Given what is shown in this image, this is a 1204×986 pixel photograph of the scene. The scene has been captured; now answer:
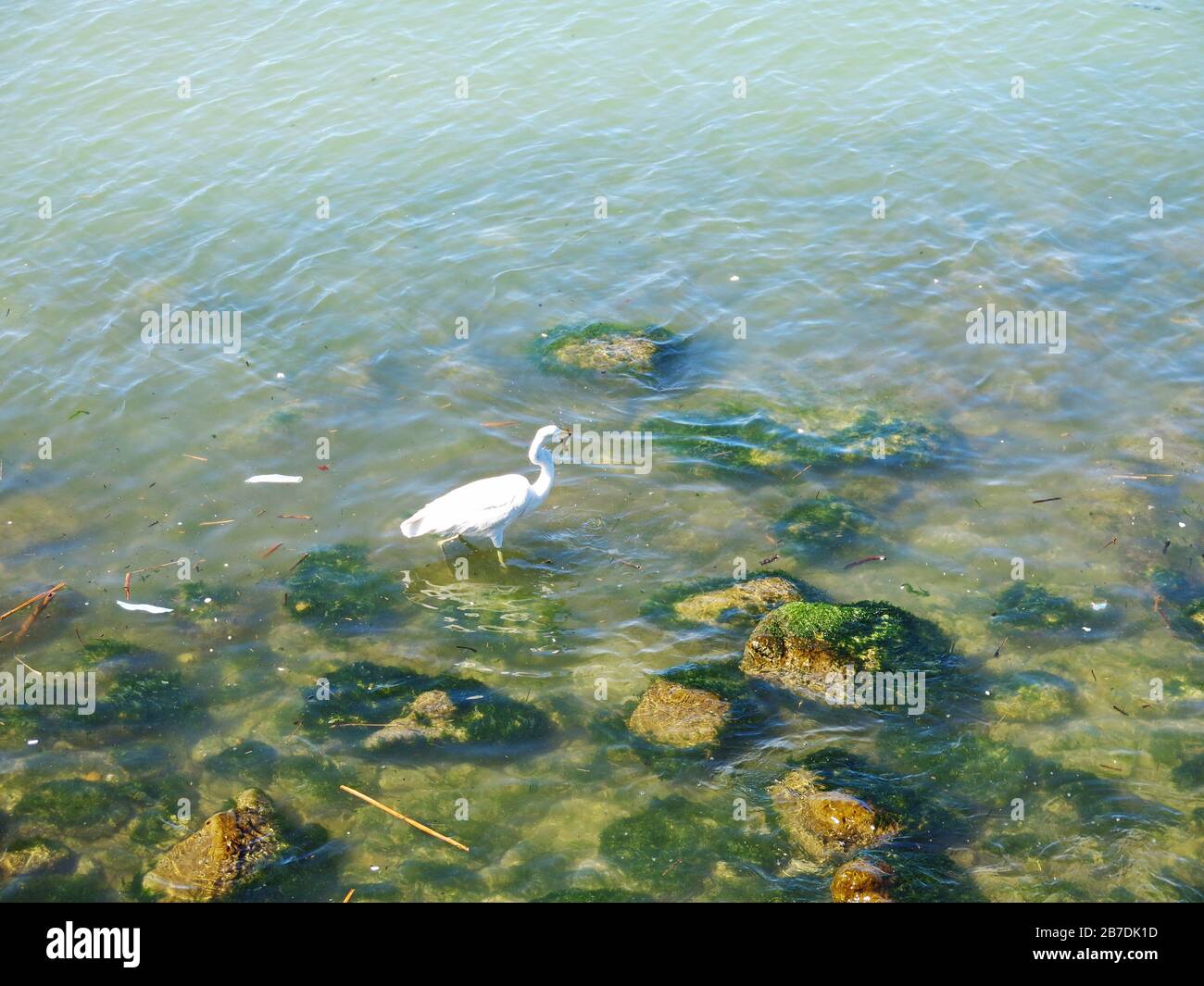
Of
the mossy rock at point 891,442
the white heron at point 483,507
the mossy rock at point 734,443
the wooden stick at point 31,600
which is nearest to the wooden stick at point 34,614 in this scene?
the wooden stick at point 31,600

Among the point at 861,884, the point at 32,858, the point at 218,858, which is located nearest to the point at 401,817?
the point at 218,858

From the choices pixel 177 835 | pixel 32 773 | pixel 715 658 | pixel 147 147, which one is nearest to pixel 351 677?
pixel 177 835

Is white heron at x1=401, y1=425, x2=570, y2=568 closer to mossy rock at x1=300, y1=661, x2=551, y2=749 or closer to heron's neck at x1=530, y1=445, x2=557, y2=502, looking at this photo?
heron's neck at x1=530, y1=445, x2=557, y2=502

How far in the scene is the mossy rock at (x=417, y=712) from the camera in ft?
28.0

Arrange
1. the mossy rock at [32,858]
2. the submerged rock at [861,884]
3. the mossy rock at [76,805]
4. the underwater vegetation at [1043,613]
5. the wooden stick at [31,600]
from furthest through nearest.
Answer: the wooden stick at [31,600] < the underwater vegetation at [1043,613] < the mossy rock at [76,805] < the mossy rock at [32,858] < the submerged rock at [861,884]

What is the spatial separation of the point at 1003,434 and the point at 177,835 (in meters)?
9.28

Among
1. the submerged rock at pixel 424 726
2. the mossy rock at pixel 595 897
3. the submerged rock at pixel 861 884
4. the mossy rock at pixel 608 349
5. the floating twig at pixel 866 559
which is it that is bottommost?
the mossy rock at pixel 595 897

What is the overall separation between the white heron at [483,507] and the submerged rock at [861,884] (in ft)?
16.1

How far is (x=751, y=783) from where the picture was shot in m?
8.05

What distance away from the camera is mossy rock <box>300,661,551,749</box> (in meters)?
8.54

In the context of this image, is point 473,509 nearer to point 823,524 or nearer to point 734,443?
point 734,443

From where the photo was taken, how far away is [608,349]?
13.0 metres

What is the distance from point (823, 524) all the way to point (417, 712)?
14.8 feet

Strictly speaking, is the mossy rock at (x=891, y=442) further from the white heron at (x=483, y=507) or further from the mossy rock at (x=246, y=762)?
the mossy rock at (x=246, y=762)
